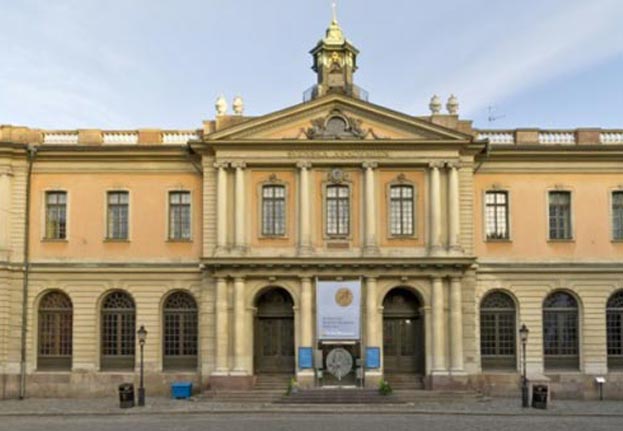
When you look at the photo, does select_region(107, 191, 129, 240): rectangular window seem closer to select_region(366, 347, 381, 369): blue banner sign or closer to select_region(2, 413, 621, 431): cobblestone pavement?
select_region(2, 413, 621, 431): cobblestone pavement

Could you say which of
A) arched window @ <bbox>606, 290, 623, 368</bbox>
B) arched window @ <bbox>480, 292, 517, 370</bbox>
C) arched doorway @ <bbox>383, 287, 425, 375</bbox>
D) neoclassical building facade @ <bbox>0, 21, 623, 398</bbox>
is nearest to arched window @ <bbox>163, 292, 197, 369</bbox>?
neoclassical building facade @ <bbox>0, 21, 623, 398</bbox>

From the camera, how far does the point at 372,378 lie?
112ft

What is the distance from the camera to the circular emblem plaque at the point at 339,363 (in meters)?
34.6

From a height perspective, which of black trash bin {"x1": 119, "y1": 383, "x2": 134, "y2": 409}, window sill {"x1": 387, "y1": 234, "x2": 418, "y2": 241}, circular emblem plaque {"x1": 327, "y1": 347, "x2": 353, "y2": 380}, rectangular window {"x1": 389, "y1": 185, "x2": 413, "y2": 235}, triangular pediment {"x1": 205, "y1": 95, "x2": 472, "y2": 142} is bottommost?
black trash bin {"x1": 119, "y1": 383, "x2": 134, "y2": 409}

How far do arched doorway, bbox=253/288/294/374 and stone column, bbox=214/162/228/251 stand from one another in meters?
2.78

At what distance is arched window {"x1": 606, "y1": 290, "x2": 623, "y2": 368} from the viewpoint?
36.0m

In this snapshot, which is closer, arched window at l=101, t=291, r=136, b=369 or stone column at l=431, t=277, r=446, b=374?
stone column at l=431, t=277, r=446, b=374

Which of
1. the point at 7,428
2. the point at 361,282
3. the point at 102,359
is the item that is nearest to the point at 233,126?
the point at 361,282

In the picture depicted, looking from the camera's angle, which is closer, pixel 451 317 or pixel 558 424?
pixel 558 424

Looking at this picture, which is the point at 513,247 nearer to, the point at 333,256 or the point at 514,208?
the point at 514,208

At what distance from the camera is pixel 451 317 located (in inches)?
1366

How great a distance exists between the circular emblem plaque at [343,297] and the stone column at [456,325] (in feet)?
13.2

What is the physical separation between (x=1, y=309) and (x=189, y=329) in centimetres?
752

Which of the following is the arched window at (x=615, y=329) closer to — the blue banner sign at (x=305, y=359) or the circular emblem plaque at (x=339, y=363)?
the circular emblem plaque at (x=339, y=363)
